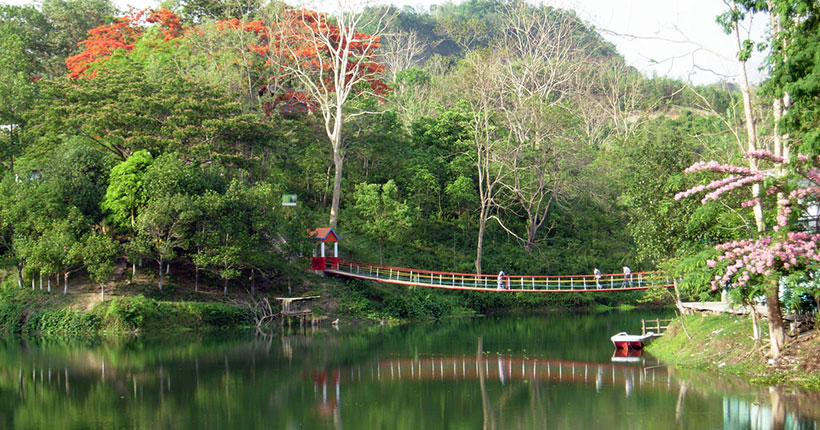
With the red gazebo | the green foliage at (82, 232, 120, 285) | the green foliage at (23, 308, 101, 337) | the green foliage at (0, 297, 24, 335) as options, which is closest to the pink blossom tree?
the red gazebo

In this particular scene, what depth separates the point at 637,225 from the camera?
89.7ft

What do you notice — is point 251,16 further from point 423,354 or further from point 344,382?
point 344,382

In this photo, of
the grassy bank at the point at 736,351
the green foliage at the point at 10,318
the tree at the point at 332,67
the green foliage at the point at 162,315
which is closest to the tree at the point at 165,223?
the green foliage at the point at 162,315

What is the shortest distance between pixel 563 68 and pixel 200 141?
30733mm

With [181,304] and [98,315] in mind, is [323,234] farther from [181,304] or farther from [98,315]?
[98,315]

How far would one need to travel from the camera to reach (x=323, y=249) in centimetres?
3953

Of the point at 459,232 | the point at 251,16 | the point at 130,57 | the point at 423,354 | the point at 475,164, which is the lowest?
the point at 423,354

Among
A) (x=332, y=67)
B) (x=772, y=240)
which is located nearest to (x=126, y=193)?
(x=332, y=67)

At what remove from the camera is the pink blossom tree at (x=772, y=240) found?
19203mm

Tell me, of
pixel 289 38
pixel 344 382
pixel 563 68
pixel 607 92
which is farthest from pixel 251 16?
pixel 344 382

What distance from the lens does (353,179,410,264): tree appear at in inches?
1655

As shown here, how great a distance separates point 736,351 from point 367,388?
10223mm

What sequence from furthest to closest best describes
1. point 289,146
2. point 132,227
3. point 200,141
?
point 289,146 → point 200,141 → point 132,227

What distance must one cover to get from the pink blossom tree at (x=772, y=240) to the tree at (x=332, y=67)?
24.6 m
